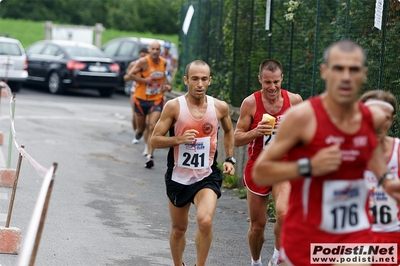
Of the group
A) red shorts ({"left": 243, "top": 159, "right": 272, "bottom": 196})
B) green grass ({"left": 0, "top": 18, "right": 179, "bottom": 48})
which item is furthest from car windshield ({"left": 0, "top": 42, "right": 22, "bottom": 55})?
green grass ({"left": 0, "top": 18, "right": 179, "bottom": 48})

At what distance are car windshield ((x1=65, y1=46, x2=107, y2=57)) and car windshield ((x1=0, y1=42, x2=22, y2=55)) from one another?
63.0 inches

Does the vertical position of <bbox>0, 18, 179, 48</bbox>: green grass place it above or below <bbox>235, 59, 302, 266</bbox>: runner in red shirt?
above

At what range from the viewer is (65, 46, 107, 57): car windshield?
28.1 meters

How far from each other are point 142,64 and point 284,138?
37.1 ft

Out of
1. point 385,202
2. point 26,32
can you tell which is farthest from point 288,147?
point 26,32

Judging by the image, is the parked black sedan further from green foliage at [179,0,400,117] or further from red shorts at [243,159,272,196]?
red shorts at [243,159,272,196]

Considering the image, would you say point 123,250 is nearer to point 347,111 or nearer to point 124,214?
point 124,214

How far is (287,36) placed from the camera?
41.8 feet

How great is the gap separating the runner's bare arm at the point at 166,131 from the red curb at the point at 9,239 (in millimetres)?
1713

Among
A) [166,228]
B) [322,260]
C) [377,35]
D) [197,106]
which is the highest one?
[377,35]

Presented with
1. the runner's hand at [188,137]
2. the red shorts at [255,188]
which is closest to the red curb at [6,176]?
the red shorts at [255,188]

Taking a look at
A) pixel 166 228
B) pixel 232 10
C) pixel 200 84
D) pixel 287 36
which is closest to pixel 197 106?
pixel 200 84

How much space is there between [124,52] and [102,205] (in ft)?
61.0

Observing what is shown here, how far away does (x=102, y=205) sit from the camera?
11.4 metres
